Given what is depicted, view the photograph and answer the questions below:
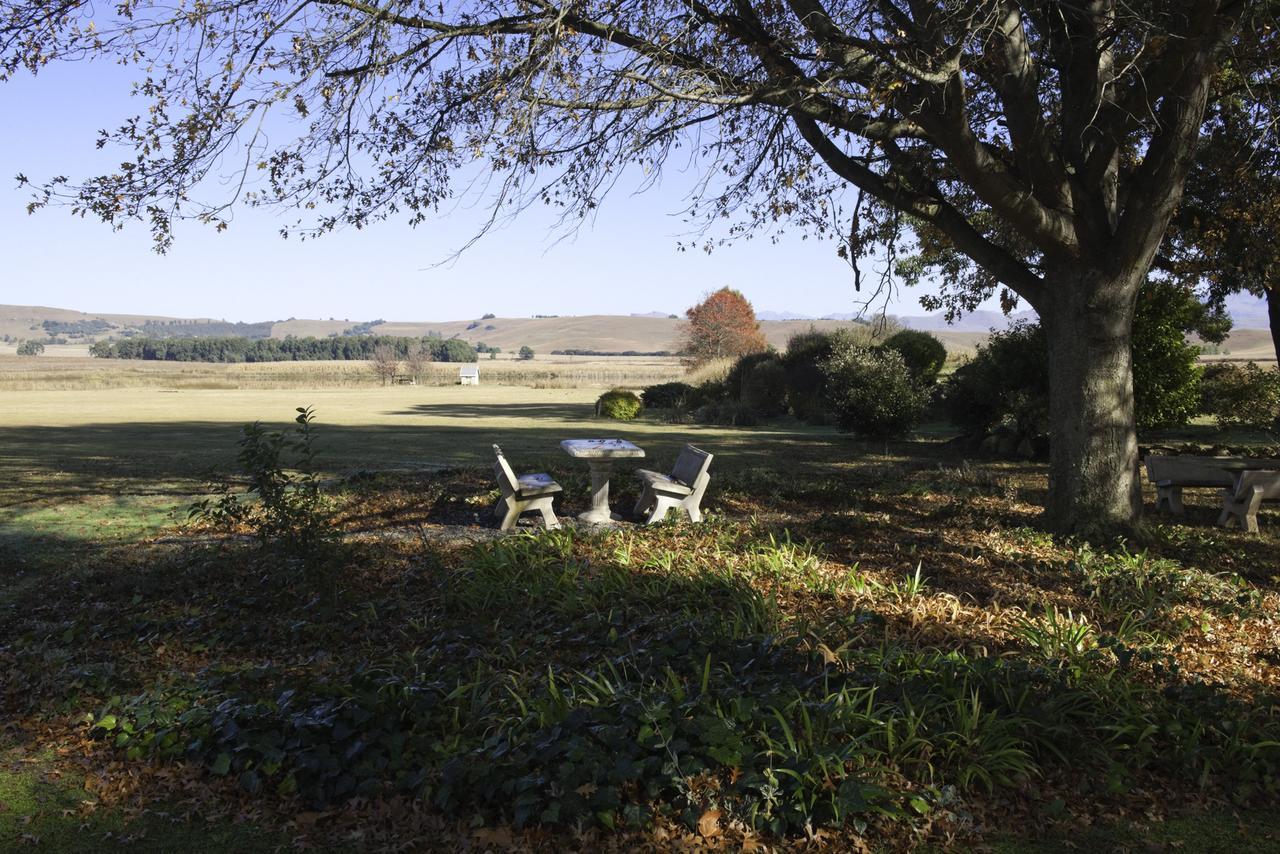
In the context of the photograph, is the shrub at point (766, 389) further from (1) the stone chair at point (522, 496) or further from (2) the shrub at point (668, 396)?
(1) the stone chair at point (522, 496)

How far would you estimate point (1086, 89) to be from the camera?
856cm

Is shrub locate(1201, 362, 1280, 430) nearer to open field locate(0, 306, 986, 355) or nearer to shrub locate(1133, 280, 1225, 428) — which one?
shrub locate(1133, 280, 1225, 428)

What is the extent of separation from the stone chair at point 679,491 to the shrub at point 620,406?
18.8 meters

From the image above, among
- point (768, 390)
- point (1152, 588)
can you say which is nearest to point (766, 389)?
point (768, 390)

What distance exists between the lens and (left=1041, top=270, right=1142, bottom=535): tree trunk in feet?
26.5

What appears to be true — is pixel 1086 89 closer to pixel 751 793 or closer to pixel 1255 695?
pixel 1255 695

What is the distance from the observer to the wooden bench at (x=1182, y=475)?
9.51 m

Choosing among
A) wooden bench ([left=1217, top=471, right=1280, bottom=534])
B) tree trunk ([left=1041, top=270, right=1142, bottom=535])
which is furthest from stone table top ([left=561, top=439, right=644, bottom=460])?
wooden bench ([left=1217, top=471, right=1280, bottom=534])

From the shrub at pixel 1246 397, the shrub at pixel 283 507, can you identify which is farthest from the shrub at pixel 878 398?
the shrub at pixel 283 507

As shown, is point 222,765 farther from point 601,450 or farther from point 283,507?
point 601,450

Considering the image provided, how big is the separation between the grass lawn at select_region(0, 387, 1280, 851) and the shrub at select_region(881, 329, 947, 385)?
16974mm

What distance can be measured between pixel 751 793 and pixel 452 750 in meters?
1.29

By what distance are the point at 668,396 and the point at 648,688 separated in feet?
92.2

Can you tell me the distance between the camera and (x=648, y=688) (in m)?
4.50
